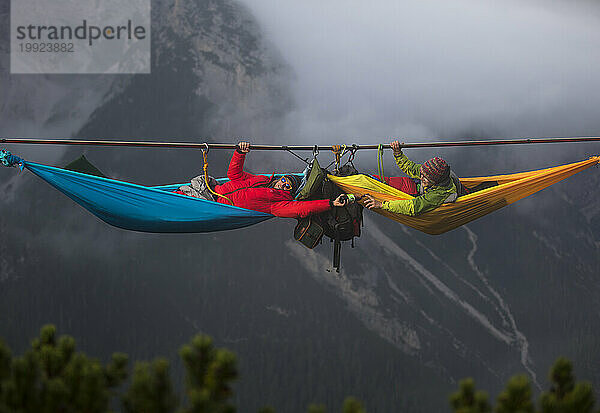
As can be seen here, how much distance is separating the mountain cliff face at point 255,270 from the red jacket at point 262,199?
2439 mm

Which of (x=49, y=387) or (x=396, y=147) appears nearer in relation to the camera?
(x=49, y=387)

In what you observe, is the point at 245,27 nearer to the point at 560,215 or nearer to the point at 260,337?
the point at 260,337

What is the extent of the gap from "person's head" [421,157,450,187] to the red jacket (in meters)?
0.50

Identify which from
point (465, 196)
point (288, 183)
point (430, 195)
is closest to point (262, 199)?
point (288, 183)

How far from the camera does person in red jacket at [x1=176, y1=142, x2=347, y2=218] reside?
3.27 m

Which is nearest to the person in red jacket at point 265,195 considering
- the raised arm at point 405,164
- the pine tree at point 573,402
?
the raised arm at point 405,164

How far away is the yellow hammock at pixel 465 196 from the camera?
10.8 ft

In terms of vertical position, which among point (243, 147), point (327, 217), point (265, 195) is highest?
point (243, 147)

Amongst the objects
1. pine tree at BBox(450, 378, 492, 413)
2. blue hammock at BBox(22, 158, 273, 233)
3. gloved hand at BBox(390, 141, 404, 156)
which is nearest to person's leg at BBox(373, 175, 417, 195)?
gloved hand at BBox(390, 141, 404, 156)

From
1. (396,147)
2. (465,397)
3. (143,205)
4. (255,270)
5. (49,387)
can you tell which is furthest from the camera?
(255,270)

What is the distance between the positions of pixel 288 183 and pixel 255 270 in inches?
105

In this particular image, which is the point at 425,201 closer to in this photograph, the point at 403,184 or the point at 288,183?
the point at 403,184

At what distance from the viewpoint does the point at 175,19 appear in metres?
6.24

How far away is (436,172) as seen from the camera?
127 inches
